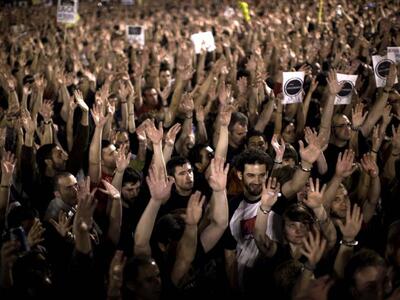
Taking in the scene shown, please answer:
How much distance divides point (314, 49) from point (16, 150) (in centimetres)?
560

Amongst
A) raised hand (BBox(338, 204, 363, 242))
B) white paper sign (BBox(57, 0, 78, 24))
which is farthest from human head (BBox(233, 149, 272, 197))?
white paper sign (BBox(57, 0, 78, 24))

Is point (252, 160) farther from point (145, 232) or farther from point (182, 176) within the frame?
point (145, 232)

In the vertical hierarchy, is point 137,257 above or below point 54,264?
above

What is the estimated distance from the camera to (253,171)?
4.19 m

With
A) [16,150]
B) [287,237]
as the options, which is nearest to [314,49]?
[16,150]

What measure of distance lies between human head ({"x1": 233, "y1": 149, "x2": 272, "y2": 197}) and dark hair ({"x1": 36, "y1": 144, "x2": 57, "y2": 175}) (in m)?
1.98

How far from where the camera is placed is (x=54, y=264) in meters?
3.68

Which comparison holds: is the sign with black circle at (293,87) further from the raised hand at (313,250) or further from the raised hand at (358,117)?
the raised hand at (313,250)

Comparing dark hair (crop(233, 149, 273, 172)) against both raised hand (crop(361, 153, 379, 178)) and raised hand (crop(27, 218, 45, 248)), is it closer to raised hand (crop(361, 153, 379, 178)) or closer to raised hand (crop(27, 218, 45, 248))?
raised hand (crop(361, 153, 379, 178))

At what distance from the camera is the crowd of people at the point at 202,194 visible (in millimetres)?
3156

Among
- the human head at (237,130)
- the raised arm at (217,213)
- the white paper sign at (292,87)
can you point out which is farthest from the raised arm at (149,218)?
the white paper sign at (292,87)

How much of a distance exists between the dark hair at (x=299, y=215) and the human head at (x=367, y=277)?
1.90 ft

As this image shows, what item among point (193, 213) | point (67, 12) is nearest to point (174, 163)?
point (193, 213)

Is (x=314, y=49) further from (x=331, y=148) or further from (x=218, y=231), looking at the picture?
(x=218, y=231)
